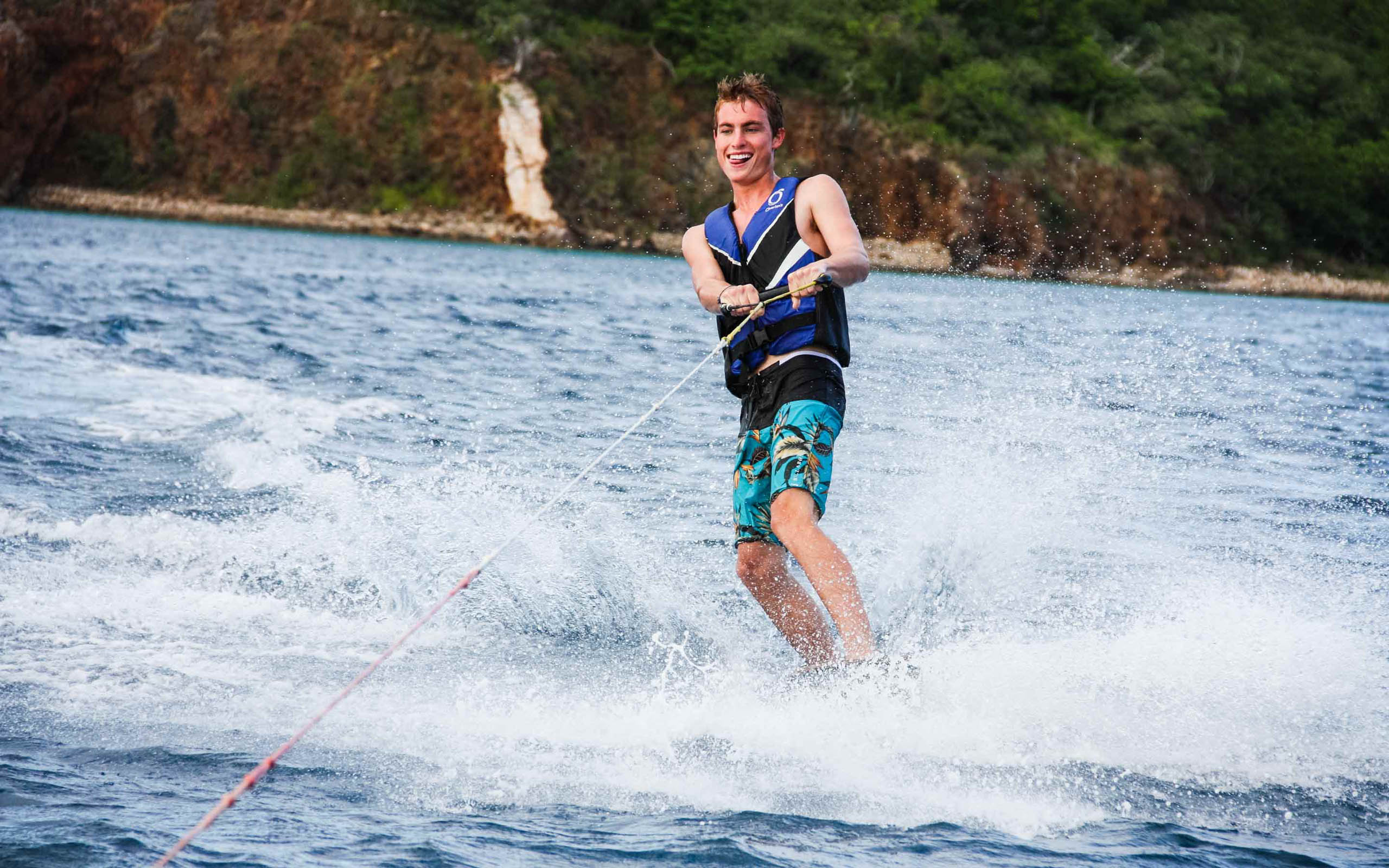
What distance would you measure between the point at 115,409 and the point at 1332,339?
21.0 metres

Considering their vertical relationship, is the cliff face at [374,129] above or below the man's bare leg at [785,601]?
above

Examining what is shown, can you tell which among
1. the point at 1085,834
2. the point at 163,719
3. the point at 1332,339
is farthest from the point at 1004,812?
the point at 1332,339

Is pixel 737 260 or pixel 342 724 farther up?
pixel 737 260

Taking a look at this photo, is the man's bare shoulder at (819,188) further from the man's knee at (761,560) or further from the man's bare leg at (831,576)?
the man's knee at (761,560)

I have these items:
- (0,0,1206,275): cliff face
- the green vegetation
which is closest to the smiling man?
(0,0,1206,275): cliff face

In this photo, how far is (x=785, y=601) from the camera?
154 inches

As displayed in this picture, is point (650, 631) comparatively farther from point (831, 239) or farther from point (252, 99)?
point (252, 99)

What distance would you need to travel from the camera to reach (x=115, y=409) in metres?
7.91

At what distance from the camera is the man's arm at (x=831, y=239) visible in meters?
3.65

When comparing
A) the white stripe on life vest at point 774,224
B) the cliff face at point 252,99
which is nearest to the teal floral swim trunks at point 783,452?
the white stripe on life vest at point 774,224

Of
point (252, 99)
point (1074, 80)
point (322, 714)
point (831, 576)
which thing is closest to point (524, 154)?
point (252, 99)

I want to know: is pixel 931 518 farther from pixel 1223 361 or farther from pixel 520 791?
pixel 1223 361

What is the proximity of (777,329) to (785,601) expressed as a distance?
0.82m

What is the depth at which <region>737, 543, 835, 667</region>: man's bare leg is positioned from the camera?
389cm
